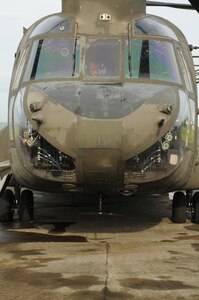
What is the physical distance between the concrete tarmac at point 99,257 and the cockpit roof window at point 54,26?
11.0ft

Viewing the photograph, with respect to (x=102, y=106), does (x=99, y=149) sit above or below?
below

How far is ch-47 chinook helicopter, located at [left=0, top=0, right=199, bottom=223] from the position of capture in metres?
6.79

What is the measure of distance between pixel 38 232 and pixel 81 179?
1985 mm

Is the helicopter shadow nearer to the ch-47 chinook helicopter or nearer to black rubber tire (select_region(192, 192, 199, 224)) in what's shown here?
black rubber tire (select_region(192, 192, 199, 224))

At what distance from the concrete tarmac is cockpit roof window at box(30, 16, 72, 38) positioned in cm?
335

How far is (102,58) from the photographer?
8.24 meters

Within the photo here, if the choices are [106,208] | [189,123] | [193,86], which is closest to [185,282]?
[189,123]

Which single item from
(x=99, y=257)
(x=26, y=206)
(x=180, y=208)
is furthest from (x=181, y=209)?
(x=99, y=257)

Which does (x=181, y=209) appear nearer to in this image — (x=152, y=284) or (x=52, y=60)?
(x=52, y=60)

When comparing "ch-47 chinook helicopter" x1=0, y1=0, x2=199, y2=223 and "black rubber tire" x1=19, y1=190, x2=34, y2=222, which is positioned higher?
"ch-47 chinook helicopter" x1=0, y1=0, x2=199, y2=223

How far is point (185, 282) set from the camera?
5.29m

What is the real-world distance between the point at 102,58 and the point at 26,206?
319cm

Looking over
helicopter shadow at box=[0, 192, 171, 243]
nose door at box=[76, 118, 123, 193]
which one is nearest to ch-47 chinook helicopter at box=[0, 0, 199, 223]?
nose door at box=[76, 118, 123, 193]

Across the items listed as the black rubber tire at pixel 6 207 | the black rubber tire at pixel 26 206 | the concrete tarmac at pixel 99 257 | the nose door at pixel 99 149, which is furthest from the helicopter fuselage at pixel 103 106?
the black rubber tire at pixel 6 207
